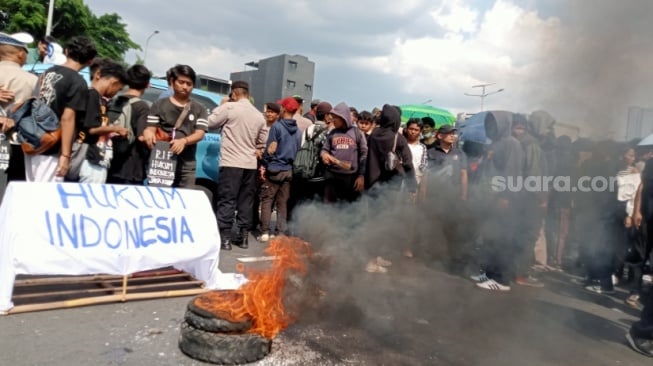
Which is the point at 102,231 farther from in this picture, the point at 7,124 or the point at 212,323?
the point at 212,323

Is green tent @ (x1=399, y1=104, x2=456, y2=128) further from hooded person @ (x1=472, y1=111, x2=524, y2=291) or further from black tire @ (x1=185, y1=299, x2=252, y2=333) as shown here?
black tire @ (x1=185, y1=299, x2=252, y2=333)

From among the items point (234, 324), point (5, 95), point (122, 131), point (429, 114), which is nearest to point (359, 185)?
point (122, 131)

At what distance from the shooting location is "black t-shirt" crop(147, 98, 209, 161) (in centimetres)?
490

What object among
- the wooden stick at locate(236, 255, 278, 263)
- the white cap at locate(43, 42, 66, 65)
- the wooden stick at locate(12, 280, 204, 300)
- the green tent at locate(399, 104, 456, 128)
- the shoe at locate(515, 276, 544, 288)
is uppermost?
the green tent at locate(399, 104, 456, 128)

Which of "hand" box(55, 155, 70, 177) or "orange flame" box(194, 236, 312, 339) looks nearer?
"orange flame" box(194, 236, 312, 339)

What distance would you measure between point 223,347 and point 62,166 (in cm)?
246

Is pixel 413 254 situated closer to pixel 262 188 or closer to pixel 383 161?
pixel 383 161

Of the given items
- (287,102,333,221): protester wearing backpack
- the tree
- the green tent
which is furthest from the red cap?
the tree

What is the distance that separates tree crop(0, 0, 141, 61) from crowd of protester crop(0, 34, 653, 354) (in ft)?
72.1

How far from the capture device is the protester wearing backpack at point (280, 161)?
21.4 feet

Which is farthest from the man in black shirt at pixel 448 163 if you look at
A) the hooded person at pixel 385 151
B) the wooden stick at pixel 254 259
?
the wooden stick at pixel 254 259

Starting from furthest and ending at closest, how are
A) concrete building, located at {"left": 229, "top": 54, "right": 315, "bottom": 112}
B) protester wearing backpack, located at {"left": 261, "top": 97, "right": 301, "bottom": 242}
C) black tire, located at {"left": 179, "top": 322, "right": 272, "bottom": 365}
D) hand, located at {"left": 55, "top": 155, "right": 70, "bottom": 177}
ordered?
concrete building, located at {"left": 229, "top": 54, "right": 315, "bottom": 112}, protester wearing backpack, located at {"left": 261, "top": 97, "right": 301, "bottom": 242}, hand, located at {"left": 55, "top": 155, "right": 70, "bottom": 177}, black tire, located at {"left": 179, "top": 322, "right": 272, "bottom": 365}

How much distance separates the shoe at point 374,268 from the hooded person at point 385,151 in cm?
100

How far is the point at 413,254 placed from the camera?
670cm
